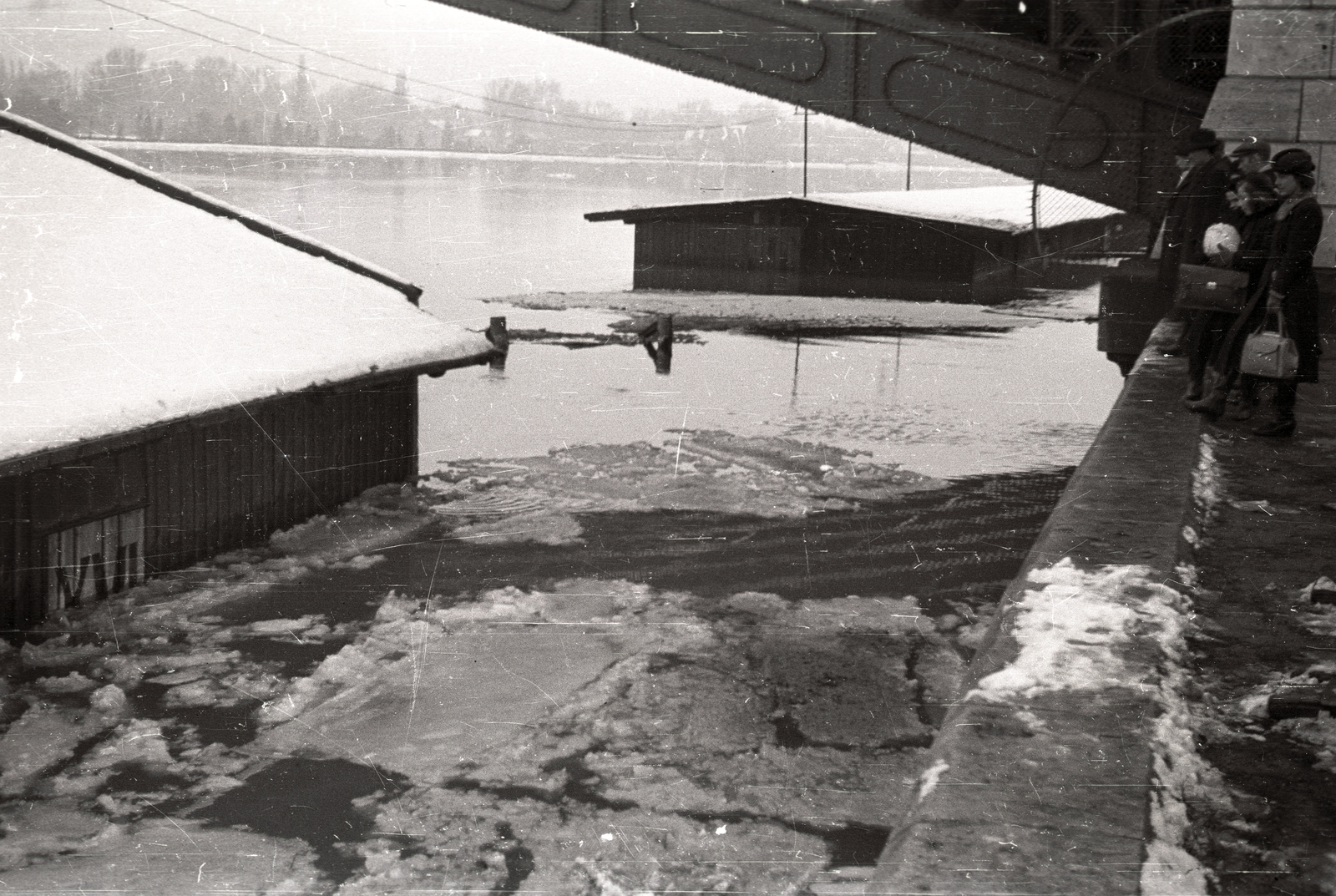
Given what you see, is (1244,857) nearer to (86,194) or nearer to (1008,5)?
(86,194)

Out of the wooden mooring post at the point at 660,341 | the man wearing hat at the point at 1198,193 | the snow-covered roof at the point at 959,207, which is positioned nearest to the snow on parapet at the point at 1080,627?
the man wearing hat at the point at 1198,193

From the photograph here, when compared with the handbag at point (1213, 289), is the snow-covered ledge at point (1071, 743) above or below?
below

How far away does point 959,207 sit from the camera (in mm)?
40688

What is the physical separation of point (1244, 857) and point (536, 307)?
124ft

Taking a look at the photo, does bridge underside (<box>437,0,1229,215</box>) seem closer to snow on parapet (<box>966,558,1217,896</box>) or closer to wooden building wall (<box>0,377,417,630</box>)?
wooden building wall (<box>0,377,417,630</box>)

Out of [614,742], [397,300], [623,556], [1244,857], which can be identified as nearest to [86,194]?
[397,300]

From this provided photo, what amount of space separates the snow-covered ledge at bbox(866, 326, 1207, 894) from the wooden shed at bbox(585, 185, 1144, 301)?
104 ft

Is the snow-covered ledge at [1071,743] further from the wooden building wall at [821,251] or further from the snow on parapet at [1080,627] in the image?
the wooden building wall at [821,251]

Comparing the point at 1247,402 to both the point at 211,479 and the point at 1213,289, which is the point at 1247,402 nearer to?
the point at 1213,289

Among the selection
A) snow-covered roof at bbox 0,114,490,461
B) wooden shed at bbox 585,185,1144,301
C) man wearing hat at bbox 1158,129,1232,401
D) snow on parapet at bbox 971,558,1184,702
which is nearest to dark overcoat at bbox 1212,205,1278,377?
man wearing hat at bbox 1158,129,1232,401

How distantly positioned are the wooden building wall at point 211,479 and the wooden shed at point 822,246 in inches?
906

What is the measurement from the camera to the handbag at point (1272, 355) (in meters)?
6.72

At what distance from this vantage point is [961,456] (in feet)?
57.7

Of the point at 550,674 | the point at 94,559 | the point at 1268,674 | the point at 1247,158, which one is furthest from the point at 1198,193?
the point at 94,559
